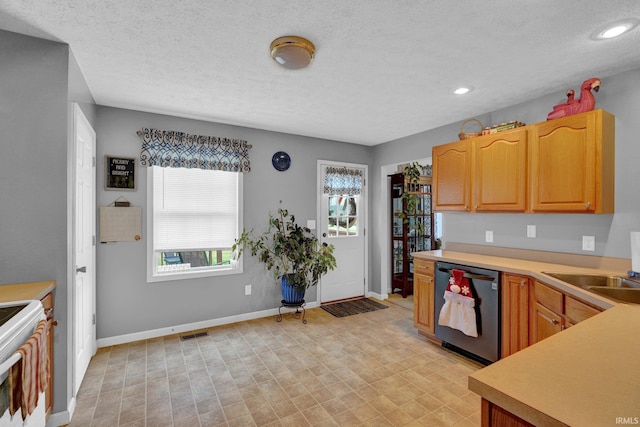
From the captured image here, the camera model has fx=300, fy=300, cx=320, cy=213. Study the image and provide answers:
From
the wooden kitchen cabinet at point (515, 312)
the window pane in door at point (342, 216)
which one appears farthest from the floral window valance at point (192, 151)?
the wooden kitchen cabinet at point (515, 312)

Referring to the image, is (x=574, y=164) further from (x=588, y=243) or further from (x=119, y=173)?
(x=119, y=173)

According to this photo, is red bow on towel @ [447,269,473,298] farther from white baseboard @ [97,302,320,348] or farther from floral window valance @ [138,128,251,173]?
floral window valance @ [138,128,251,173]

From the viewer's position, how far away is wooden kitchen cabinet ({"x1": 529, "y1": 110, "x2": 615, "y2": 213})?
220 centimetres

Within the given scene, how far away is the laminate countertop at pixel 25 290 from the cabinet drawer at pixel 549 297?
10.4 feet

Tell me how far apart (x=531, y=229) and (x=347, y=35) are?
2.46 meters

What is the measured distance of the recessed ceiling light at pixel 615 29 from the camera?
5.62 feet

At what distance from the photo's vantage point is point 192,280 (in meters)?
3.50

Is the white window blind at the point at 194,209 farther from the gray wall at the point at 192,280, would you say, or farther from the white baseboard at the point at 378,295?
the white baseboard at the point at 378,295

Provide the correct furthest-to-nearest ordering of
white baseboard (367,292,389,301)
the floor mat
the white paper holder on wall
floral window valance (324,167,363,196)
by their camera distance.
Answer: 1. white baseboard (367,292,389,301)
2. floral window valance (324,167,363,196)
3. the floor mat
4. the white paper holder on wall

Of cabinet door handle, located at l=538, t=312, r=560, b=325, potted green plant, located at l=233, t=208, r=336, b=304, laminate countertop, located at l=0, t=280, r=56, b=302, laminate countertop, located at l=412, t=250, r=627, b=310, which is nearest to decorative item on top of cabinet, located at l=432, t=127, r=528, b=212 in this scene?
laminate countertop, located at l=412, t=250, r=627, b=310

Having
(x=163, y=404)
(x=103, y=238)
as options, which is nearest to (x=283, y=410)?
(x=163, y=404)

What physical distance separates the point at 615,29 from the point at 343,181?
320cm

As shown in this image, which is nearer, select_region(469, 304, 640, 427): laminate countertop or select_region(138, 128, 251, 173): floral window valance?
select_region(469, 304, 640, 427): laminate countertop

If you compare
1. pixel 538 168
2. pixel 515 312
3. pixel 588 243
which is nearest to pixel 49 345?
pixel 515 312
